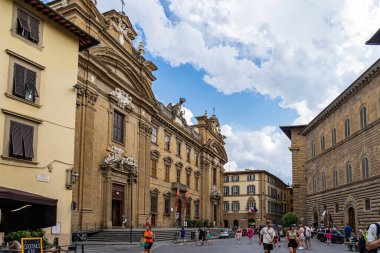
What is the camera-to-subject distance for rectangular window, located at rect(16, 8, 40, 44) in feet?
64.3

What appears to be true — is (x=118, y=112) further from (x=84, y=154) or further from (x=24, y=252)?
(x=24, y=252)

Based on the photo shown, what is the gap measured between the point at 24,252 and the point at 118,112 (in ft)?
87.9

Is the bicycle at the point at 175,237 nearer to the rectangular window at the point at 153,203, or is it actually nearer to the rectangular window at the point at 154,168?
the rectangular window at the point at 153,203

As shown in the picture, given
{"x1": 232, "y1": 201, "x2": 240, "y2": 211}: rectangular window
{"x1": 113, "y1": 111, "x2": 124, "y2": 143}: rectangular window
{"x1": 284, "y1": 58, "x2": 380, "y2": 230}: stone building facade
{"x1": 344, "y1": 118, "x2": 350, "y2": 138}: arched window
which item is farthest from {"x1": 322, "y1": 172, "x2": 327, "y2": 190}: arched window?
{"x1": 232, "y1": 201, "x2": 240, "y2": 211}: rectangular window

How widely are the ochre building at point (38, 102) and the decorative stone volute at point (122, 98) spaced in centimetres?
1402

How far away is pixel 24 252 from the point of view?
1145cm

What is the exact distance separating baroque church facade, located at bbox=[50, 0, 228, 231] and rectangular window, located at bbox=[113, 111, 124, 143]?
81 millimetres

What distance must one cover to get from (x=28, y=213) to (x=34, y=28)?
30.6 feet

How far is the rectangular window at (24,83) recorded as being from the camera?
63.0ft

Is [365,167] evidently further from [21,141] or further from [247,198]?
[247,198]

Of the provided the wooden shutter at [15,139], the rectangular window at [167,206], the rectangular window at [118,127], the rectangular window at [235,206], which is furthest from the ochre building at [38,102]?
the rectangular window at [235,206]

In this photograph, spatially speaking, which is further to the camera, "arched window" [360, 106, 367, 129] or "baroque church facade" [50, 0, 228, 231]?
"arched window" [360, 106, 367, 129]

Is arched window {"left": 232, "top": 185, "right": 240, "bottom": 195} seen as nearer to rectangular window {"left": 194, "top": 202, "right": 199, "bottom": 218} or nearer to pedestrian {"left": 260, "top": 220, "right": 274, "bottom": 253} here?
rectangular window {"left": 194, "top": 202, "right": 199, "bottom": 218}

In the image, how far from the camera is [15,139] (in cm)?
1870
